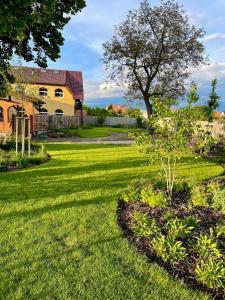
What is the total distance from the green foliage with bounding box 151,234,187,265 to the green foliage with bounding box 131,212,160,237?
1.60 feet

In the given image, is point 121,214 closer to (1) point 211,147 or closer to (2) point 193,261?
(2) point 193,261

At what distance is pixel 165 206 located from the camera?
295 inches

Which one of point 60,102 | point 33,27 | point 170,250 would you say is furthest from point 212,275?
A: point 60,102

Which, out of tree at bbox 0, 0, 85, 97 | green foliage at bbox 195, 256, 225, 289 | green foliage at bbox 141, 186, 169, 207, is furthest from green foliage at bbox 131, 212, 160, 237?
tree at bbox 0, 0, 85, 97

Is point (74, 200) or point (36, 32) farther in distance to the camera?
point (36, 32)

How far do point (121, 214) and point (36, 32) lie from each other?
29.0 feet

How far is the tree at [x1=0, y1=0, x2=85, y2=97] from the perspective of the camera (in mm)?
8609

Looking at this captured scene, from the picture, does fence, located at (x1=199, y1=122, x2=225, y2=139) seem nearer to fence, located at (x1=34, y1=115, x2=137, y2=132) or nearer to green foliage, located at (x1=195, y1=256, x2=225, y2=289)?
green foliage, located at (x1=195, y1=256, x2=225, y2=289)

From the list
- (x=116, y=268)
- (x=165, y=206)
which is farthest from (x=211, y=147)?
(x=116, y=268)

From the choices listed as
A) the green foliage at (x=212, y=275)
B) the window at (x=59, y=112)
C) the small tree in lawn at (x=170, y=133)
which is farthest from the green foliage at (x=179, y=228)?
the window at (x=59, y=112)

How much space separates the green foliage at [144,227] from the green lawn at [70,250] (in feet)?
1.02

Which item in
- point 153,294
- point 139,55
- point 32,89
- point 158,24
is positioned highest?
point 158,24

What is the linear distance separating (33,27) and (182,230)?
972 centimetres

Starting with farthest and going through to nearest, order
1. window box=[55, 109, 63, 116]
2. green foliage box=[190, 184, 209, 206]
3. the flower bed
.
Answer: window box=[55, 109, 63, 116] → green foliage box=[190, 184, 209, 206] → the flower bed
